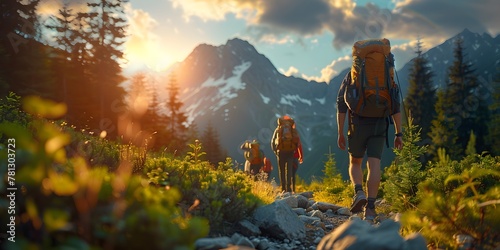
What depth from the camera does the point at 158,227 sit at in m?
1.24

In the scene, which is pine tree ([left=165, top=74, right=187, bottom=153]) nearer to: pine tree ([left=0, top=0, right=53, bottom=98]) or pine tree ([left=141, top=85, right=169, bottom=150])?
pine tree ([left=141, top=85, right=169, bottom=150])

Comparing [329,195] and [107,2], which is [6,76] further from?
[329,195]

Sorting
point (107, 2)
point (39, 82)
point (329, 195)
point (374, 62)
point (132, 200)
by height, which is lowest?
point (329, 195)

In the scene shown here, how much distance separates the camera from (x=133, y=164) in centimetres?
464

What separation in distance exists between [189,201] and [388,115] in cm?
287

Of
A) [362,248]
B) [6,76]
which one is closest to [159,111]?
[6,76]

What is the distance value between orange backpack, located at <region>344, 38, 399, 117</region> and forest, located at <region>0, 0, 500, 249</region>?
952 mm

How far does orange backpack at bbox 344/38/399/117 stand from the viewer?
477cm

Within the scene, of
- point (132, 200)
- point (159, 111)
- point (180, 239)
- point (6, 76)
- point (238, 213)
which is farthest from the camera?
point (159, 111)

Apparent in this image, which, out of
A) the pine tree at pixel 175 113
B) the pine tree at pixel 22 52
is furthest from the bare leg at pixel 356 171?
the pine tree at pixel 175 113

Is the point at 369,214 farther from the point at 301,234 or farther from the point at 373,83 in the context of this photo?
the point at 373,83

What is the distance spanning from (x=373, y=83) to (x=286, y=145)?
18.9 feet

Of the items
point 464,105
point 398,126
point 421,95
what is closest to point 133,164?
point 398,126

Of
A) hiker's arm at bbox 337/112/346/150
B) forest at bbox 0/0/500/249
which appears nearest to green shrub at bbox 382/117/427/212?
forest at bbox 0/0/500/249
